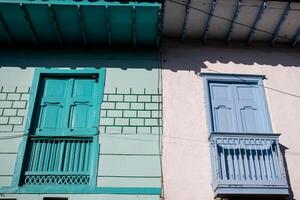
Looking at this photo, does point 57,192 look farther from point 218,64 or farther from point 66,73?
point 218,64

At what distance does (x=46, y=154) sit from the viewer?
736cm

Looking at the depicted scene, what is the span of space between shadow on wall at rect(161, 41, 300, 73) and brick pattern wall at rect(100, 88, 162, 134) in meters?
0.93

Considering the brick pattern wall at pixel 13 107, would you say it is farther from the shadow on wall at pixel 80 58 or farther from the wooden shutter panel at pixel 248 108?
the wooden shutter panel at pixel 248 108

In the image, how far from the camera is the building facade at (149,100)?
716 cm

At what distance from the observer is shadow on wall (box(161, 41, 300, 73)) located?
28.5ft

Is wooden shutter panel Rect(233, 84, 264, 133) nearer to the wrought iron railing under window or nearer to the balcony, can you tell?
the balcony

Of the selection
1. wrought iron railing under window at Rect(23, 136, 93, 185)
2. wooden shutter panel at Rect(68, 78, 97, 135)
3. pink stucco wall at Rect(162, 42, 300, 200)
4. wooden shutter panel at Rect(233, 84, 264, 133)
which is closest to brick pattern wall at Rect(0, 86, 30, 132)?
wrought iron railing under window at Rect(23, 136, 93, 185)

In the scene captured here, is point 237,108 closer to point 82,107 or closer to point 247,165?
point 247,165

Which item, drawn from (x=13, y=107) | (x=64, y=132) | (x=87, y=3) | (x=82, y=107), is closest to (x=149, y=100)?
(x=82, y=107)

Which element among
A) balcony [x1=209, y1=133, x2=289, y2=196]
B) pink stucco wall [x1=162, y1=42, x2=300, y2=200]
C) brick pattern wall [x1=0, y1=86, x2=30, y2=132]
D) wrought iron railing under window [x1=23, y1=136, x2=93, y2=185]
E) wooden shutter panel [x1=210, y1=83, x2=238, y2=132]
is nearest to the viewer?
balcony [x1=209, y1=133, x2=289, y2=196]

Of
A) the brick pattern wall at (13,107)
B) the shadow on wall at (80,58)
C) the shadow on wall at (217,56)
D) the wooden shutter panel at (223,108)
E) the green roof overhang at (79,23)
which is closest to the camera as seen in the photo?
the brick pattern wall at (13,107)

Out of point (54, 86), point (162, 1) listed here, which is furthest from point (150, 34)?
point (54, 86)

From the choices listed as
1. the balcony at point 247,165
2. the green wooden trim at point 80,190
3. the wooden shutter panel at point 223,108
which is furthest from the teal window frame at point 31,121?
the wooden shutter panel at point 223,108

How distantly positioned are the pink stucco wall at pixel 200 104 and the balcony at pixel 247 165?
318 millimetres
